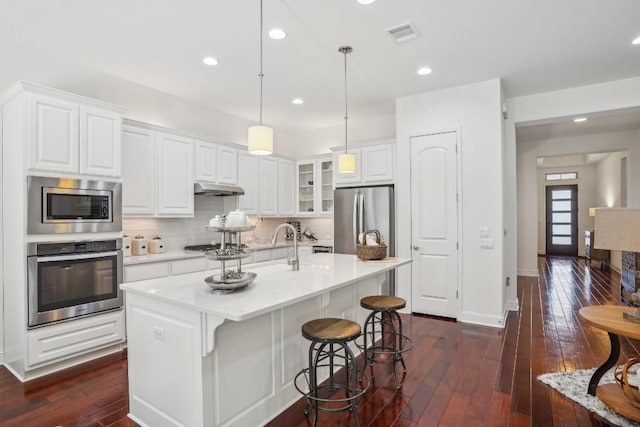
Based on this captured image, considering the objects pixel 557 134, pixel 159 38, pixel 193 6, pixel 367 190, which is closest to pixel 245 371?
pixel 193 6

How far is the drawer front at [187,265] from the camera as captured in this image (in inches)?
153

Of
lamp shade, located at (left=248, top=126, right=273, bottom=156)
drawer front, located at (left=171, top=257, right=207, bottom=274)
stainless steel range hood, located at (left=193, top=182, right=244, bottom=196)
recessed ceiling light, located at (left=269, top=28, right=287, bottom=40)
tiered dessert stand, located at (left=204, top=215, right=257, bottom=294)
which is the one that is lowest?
drawer front, located at (left=171, top=257, right=207, bottom=274)

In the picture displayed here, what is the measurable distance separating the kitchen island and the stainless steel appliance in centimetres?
125

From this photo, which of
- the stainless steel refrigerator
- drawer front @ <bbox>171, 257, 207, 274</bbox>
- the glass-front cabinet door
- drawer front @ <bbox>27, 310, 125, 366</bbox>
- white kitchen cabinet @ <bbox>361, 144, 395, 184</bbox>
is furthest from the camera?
the glass-front cabinet door

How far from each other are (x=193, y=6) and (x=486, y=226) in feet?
12.5

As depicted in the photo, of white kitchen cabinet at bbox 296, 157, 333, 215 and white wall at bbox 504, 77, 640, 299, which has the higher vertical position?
white wall at bbox 504, 77, 640, 299

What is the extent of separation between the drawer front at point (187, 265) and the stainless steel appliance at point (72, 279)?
24.4 inches

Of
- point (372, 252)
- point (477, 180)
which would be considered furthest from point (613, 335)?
point (477, 180)

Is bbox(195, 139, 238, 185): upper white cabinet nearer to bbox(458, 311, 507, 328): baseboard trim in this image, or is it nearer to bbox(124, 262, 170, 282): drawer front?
bbox(124, 262, 170, 282): drawer front

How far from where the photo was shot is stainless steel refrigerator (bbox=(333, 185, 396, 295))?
475 cm

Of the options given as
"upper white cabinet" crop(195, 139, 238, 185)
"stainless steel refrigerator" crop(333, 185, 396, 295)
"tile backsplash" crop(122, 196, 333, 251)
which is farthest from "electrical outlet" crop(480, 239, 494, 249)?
"upper white cabinet" crop(195, 139, 238, 185)

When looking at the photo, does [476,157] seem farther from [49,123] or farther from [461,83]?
[49,123]

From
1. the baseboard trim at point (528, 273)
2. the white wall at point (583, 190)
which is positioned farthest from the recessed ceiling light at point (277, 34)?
the white wall at point (583, 190)

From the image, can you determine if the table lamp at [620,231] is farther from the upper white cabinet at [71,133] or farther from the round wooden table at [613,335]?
the upper white cabinet at [71,133]
